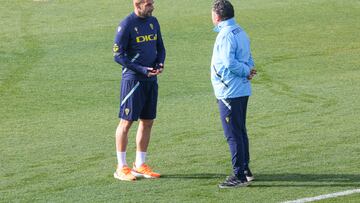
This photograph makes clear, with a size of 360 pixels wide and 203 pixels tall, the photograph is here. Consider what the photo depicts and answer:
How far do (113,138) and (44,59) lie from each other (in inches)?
209

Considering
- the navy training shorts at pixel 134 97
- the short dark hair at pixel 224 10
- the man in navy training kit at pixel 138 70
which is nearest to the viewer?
the short dark hair at pixel 224 10

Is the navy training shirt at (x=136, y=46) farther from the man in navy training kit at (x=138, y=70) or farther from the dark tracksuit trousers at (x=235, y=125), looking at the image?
the dark tracksuit trousers at (x=235, y=125)

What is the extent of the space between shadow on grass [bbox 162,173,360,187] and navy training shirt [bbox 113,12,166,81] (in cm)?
123

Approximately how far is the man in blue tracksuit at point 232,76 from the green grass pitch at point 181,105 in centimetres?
39

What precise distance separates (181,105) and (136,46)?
3.74 m

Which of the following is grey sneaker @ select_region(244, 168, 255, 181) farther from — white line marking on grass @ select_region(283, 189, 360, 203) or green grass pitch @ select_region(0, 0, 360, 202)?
white line marking on grass @ select_region(283, 189, 360, 203)

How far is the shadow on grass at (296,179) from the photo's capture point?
10062 millimetres

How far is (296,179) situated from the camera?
10.3 meters

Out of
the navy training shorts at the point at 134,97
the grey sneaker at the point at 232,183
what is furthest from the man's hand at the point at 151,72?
the grey sneaker at the point at 232,183

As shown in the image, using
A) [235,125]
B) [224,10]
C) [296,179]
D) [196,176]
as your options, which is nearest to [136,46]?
[224,10]

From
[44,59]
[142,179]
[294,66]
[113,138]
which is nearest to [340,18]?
[294,66]

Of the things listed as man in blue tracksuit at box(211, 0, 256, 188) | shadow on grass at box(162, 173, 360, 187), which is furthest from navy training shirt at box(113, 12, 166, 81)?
shadow on grass at box(162, 173, 360, 187)

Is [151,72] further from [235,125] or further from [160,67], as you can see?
[235,125]

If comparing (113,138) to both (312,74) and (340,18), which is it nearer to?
(312,74)
